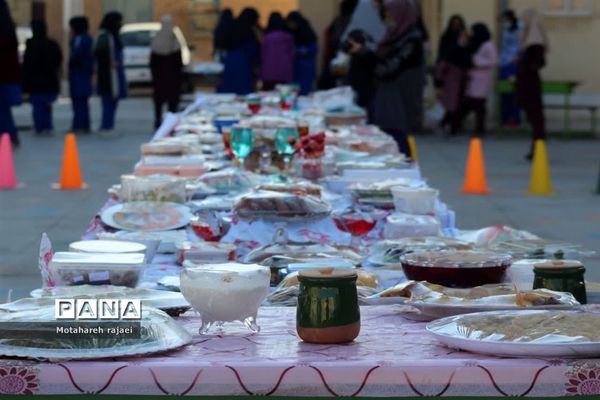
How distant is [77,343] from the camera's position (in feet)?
8.88

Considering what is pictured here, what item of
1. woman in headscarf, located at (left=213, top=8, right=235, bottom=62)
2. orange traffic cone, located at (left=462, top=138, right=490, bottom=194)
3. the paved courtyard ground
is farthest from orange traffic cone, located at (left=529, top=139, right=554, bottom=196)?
woman in headscarf, located at (left=213, top=8, right=235, bottom=62)

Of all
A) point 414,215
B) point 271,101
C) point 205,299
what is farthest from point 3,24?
point 205,299

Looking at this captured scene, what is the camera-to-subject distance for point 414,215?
5.08m

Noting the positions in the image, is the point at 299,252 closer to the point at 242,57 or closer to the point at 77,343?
the point at 77,343

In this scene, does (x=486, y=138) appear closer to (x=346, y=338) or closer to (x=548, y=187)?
(x=548, y=187)

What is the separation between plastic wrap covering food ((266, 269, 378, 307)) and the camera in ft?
11.4

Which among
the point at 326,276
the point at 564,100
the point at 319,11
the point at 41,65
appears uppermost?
the point at 326,276

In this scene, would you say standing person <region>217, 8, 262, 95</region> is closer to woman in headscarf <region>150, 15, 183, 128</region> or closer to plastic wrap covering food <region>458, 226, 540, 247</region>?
woman in headscarf <region>150, 15, 183, 128</region>

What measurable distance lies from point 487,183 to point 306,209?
365 inches

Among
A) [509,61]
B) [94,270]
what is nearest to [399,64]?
[94,270]

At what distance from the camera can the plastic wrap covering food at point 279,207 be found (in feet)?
15.9

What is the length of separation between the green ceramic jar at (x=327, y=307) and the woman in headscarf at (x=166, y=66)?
17.0m

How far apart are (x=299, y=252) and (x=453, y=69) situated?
15.1 meters

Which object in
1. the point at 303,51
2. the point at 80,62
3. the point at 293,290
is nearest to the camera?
the point at 293,290
